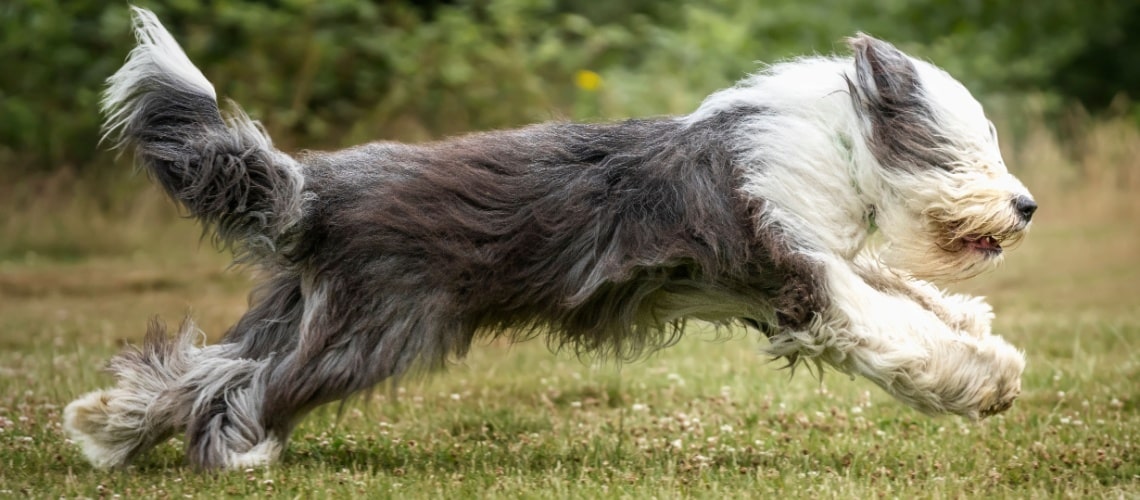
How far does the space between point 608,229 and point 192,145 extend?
1492 millimetres

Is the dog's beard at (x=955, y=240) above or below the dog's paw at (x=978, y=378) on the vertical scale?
above

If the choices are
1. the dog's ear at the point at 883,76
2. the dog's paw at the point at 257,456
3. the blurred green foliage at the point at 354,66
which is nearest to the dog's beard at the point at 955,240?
the dog's ear at the point at 883,76

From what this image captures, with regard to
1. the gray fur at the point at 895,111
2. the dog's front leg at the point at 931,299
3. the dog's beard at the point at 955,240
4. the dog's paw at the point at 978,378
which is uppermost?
the gray fur at the point at 895,111

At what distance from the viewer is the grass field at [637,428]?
15.2 feet

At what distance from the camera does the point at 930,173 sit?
459cm

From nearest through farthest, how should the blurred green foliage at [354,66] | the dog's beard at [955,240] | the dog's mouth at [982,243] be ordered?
the dog's beard at [955,240], the dog's mouth at [982,243], the blurred green foliage at [354,66]

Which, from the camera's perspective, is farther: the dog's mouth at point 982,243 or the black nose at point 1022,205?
the dog's mouth at point 982,243

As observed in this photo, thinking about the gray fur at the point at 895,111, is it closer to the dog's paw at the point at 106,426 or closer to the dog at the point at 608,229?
the dog at the point at 608,229

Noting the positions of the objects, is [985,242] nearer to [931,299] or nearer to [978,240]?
[978,240]

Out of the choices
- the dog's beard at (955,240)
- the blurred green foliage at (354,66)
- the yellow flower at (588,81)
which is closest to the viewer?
the dog's beard at (955,240)

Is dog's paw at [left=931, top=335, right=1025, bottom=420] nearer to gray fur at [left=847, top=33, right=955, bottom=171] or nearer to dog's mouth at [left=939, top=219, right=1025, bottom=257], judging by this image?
dog's mouth at [left=939, top=219, right=1025, bottom=257]

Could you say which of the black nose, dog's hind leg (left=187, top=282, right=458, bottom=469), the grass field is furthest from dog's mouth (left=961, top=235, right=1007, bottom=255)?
dog's hind leg (left=187, top=282, right=458, bottom=469)

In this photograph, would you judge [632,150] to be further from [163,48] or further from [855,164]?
[163,48]

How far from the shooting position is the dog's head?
4.58m
